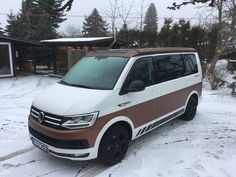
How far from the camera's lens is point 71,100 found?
386 cm

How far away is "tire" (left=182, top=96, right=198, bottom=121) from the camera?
249 inches

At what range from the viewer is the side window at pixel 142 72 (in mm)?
4375

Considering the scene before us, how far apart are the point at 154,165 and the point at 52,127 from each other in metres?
1.78

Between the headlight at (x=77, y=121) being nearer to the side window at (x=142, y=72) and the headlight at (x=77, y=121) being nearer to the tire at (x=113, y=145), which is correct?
the tire at (x=113, y=145)

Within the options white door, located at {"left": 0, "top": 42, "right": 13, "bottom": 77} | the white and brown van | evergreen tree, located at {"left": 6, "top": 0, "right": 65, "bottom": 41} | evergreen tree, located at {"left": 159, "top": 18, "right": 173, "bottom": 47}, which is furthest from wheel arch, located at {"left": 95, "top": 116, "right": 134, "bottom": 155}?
evergreen tree, located at {"left": 6, "top": 0, "right": 65, "bottom": 41}

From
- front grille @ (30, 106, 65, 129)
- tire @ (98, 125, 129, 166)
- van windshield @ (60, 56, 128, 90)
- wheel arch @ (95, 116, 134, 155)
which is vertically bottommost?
tire @ (98, 125, 129, 166)

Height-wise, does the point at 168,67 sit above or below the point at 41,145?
above

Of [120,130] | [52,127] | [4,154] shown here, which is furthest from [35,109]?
[120,130]

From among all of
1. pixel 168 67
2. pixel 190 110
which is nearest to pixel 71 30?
pixel 190 110

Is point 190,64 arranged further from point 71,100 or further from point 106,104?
point 71,100

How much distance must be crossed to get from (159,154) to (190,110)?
223 centimetres

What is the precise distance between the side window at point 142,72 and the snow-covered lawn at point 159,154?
1332mm

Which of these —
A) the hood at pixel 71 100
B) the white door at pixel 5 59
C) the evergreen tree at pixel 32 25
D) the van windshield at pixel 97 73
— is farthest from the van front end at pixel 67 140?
the evergreen tree at pixel 32 25

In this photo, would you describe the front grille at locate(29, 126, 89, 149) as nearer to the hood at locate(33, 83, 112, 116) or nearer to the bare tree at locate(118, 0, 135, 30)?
the hood at locate(33, 83, 112, 116)
